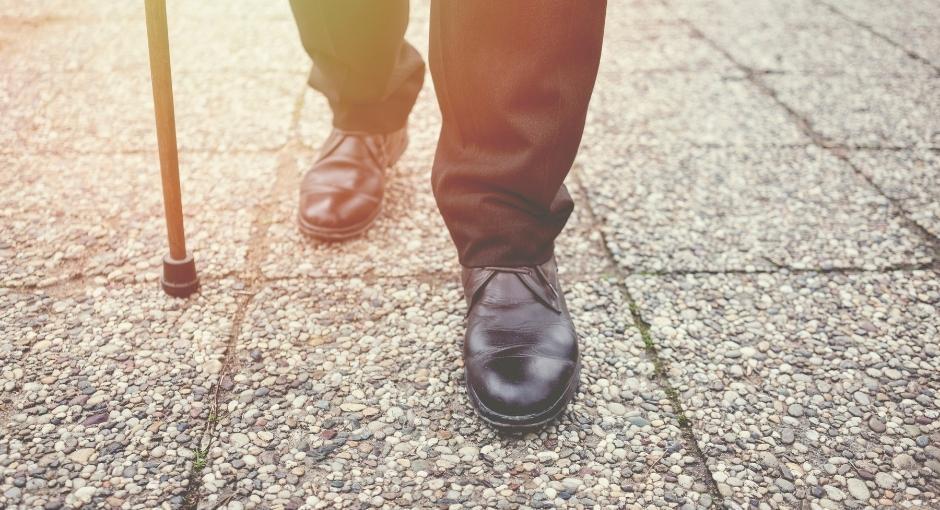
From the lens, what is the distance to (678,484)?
3.90ft

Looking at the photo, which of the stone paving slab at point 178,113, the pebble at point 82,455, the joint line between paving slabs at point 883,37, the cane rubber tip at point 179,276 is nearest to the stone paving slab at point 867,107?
the joint line between paving slabs at point 883,37

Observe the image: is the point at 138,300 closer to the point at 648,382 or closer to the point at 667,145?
the point at 648,382

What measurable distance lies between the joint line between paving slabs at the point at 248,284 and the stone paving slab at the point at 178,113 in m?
0.08

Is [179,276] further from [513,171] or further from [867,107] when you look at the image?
[867,107]

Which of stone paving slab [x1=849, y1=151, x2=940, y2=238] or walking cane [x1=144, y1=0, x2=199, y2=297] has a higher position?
walking cane [x1=144, y1=0, x2=199, y2=297]

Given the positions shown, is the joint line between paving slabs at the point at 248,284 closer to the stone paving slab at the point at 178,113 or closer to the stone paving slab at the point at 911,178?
the stone paving slab at the point at 178,113

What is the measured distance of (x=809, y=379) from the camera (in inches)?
55.5

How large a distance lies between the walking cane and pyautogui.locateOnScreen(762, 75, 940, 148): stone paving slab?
1878mm

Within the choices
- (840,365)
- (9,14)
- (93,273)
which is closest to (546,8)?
(840,365)

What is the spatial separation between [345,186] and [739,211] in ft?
3.28

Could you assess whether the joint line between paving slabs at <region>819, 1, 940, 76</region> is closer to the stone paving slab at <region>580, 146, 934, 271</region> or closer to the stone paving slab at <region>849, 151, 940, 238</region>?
the stone paving slab at <region>849, 151, 940, 238</region>

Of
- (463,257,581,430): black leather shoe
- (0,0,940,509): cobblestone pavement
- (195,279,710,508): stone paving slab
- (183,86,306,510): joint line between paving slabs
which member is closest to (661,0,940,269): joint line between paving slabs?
(0,0,940,509): cobblestone pavement

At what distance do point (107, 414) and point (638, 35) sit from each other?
2.63 metres

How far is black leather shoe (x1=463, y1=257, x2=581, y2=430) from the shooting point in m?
1.27
